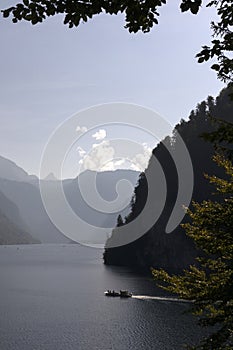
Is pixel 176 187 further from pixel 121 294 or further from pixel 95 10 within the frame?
pixel 95 10

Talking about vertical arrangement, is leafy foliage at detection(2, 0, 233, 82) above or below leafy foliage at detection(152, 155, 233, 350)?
above

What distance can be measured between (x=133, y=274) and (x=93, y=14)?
536 ft

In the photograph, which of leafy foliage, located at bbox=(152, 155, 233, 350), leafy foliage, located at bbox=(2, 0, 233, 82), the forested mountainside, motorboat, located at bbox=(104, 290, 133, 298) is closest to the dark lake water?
motorboat, located at bbox=(104, 290, 133, 298)

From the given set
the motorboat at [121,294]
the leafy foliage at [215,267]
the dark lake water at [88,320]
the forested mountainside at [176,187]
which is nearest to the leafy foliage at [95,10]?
the leafy foliage at [215,267]

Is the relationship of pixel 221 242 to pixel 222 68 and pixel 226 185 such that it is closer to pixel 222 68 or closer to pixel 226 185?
pixel 226 185

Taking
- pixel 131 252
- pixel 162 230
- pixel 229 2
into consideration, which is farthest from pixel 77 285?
pixel 229 2

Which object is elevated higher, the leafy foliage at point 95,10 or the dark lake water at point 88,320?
the leafy foliage at point 95,10

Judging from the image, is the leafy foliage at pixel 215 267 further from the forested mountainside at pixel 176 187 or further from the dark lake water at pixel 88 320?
the forested mountainside at pixel 176 187

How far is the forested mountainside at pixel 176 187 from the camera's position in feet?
533

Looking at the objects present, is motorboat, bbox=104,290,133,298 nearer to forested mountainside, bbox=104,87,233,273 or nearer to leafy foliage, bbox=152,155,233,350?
forested mountainside, bbox=104,87,233,273

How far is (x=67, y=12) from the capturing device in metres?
6.82

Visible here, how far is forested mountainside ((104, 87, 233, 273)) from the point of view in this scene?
162m

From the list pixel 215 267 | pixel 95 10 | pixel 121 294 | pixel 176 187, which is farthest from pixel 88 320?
pixel 176 187

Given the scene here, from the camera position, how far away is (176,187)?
178 metres
